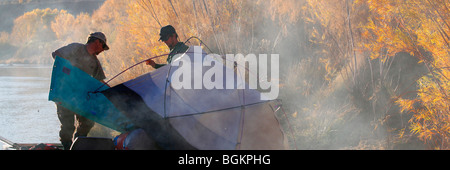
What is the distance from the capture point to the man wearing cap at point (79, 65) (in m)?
4.98

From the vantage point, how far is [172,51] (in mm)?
5074

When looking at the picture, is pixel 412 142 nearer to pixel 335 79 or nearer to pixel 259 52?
pixel 335 79

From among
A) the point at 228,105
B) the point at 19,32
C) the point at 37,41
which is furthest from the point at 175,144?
the point at 19,32

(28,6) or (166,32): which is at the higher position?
(28,6)

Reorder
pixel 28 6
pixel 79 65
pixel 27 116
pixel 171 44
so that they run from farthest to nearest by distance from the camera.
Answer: pixel 28 6 < pixel 27 116 < pixel 171 44 < pixel 79 65

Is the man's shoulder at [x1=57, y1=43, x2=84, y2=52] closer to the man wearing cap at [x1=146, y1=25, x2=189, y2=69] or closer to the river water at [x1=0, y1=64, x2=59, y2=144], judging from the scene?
the man wearing cap at [x1=146, y1=25, x2=189, y2=69]

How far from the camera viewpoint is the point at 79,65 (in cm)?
504

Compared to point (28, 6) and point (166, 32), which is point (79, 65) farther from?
point (28, 6)

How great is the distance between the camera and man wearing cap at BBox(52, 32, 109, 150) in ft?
16.4

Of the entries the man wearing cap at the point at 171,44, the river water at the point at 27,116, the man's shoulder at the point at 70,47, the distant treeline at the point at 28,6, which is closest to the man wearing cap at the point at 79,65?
the man's shoulder at the point at 70,47

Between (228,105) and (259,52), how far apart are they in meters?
3.98

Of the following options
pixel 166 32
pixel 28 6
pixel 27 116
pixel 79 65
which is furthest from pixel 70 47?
pixel 28 6

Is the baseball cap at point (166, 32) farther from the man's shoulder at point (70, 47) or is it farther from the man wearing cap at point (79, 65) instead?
the man's shoulder at point (70, 47)

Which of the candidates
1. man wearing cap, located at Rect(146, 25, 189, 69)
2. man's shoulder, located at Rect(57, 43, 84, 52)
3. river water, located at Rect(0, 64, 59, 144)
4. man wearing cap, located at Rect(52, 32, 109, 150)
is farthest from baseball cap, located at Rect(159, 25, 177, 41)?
river water, located at Rect(0, 64, 59, 144)
